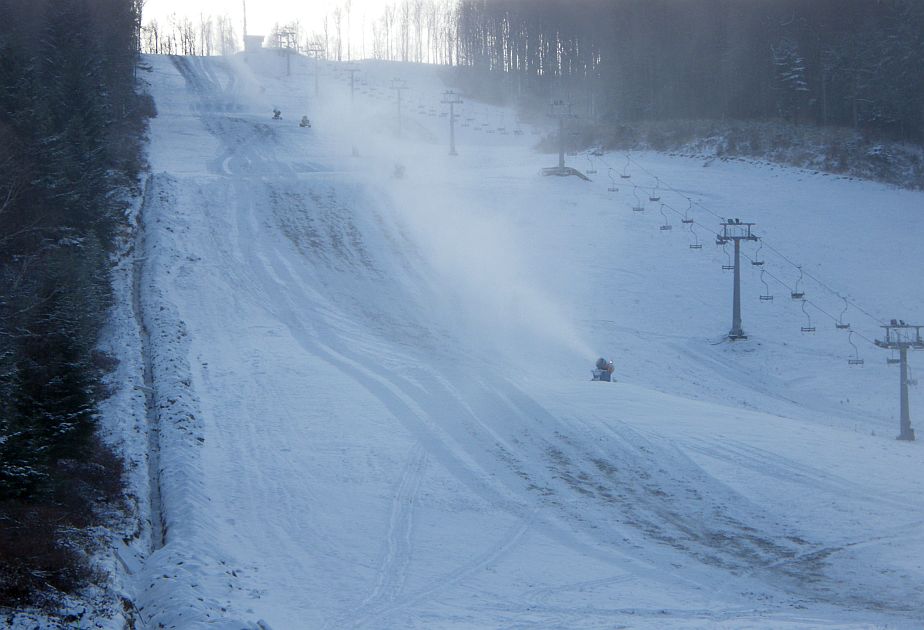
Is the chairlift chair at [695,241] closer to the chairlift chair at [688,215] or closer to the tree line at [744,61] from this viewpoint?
the chairlift chair at [688,215]

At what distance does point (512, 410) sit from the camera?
18562 mm

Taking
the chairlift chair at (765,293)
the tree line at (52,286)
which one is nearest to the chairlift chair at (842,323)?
the chairlift chair at (765,293)

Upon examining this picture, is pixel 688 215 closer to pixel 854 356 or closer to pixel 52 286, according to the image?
pixel 854 356

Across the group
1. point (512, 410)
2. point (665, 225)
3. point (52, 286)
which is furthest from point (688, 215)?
point (52, 286)

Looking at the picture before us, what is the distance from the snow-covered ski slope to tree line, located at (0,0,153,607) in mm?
1340

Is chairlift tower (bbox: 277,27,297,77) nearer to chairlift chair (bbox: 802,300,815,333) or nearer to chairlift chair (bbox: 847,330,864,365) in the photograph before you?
chairlift chair (bbox: 802,300,815,333)

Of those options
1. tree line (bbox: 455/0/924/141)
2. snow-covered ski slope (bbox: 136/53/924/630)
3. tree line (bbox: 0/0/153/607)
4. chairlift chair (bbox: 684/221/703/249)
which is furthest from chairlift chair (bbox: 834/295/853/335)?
tree line (bbox: 455/0/924/141)

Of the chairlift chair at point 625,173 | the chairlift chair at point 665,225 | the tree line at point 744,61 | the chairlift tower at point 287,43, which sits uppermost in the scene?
the chairlift tower at point 287,43

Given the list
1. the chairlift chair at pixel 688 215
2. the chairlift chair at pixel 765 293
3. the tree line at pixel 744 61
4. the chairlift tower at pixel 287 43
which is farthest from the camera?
the chairlift tower at pixel 287 43

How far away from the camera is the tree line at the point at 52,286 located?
10172 millimetres

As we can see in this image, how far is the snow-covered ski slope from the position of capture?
438 inches

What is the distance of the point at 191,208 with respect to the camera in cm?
3638

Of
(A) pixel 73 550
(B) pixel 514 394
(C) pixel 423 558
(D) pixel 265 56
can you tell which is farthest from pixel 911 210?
(D) pixel 265 56

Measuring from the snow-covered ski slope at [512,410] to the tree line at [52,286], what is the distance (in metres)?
1.34
